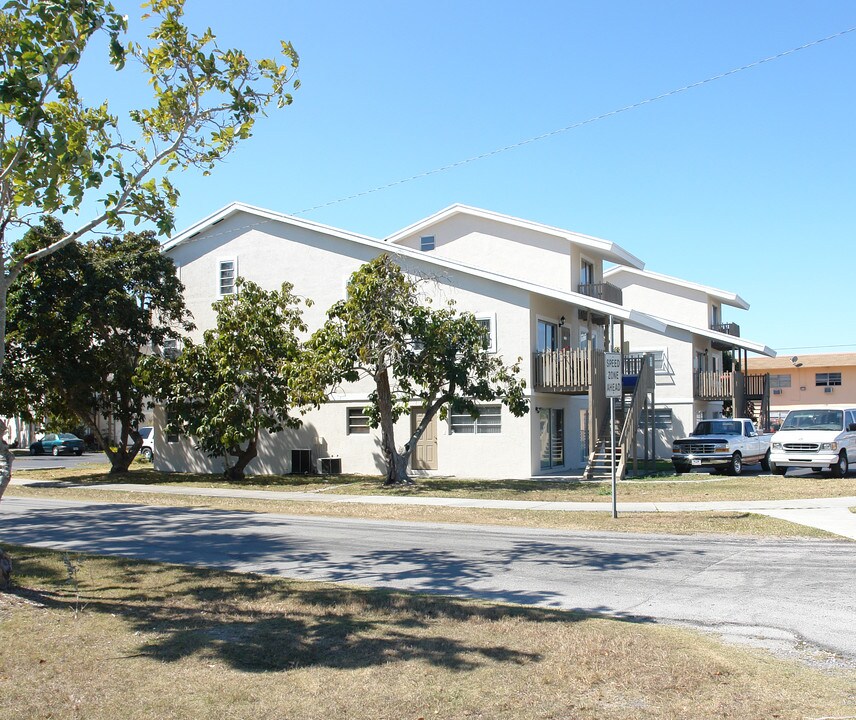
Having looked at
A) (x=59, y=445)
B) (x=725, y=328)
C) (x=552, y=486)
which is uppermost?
(x=725, y=328)

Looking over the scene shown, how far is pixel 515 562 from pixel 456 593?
7.20 ft

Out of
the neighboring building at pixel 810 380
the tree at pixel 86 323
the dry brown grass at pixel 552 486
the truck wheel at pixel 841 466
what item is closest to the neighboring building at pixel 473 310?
the dry brown grass at pixel 552 486

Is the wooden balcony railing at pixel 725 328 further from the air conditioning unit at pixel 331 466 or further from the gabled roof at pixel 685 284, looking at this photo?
the air conditioning unit at pixel 331 466

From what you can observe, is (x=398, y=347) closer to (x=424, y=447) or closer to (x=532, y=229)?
(x=424, y=447)

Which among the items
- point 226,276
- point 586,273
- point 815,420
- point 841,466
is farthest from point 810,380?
point 226,276

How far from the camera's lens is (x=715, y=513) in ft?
53.1

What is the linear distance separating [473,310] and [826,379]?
42618 millimetres

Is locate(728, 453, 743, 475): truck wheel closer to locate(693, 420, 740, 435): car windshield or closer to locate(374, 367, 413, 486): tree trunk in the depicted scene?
locate(693, 420, 740, 435): car windshield

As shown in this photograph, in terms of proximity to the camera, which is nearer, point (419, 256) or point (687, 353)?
point (419, 256)

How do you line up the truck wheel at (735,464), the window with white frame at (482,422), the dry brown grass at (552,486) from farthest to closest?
the truck wheel at (735,464) → the window with white frame at (482,422) → the dry brown grass at (552,486)

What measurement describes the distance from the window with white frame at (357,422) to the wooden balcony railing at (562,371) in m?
5.84

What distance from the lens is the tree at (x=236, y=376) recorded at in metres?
25.1

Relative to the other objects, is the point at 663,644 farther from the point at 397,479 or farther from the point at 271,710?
the point at 397,479

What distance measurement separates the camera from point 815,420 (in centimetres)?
2544
